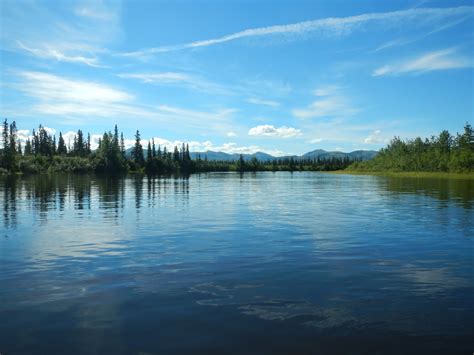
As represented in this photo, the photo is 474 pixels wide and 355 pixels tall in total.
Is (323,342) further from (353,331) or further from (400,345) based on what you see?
(400,345)

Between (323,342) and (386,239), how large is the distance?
18.4m

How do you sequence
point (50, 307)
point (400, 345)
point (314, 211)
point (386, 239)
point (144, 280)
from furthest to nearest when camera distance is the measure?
point (314, 211) → point (386, 239) → point (144, 280) → point (50, 307) → point (400, 345)

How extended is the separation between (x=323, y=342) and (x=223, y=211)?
34.0m

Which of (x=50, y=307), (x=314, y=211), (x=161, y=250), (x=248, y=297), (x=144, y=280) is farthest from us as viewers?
(x=314, y=211)

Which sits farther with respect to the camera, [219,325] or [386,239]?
[386,239]

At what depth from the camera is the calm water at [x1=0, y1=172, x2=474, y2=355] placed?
468 inches

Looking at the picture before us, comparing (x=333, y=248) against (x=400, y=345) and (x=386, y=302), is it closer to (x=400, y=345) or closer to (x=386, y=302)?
(x=386, y=302)

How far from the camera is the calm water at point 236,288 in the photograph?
1189 cm

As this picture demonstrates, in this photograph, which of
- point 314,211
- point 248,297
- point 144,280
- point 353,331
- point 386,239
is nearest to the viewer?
point 353,331

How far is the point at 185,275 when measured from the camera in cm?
1888

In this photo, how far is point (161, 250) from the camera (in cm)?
2455

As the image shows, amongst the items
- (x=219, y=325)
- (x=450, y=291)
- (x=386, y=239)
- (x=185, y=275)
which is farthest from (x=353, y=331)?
(x=386, y=239)

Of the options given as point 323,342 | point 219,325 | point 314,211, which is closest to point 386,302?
point 323,342

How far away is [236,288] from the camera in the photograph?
55.2ft
